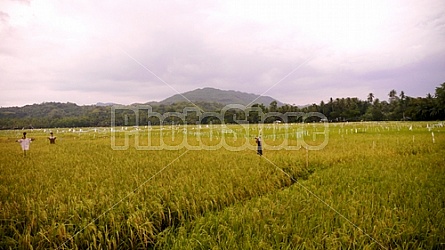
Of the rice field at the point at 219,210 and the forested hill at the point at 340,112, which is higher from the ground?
the forested hill at the point at 340,112

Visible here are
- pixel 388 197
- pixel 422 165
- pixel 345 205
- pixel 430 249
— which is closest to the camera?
pixel 430 249

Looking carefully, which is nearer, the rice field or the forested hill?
the rice field

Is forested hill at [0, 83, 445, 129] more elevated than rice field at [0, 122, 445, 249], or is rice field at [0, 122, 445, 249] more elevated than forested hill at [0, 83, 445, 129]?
forested hill at [0, 83, 445, 129]

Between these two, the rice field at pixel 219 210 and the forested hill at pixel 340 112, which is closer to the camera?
the rice field at pixel 219 210

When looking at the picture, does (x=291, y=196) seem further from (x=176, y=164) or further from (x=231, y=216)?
(x=176, y=164)

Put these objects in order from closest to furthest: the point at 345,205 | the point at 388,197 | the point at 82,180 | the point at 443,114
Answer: the point at 345,205 → the point at 388,197 → the point at 82,180 → the point at 443,114

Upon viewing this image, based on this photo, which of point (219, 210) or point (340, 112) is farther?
point (340, 112)

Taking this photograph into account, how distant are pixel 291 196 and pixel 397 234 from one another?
7.45 feet

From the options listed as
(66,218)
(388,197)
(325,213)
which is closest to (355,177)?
(388,197)

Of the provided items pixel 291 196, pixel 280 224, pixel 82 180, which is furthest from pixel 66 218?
pixel 291 196

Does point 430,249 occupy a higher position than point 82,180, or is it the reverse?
point 82,180

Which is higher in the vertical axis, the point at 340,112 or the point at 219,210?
the point at 340,112

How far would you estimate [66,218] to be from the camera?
4.31 m

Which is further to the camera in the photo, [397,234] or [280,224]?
[280,224]
